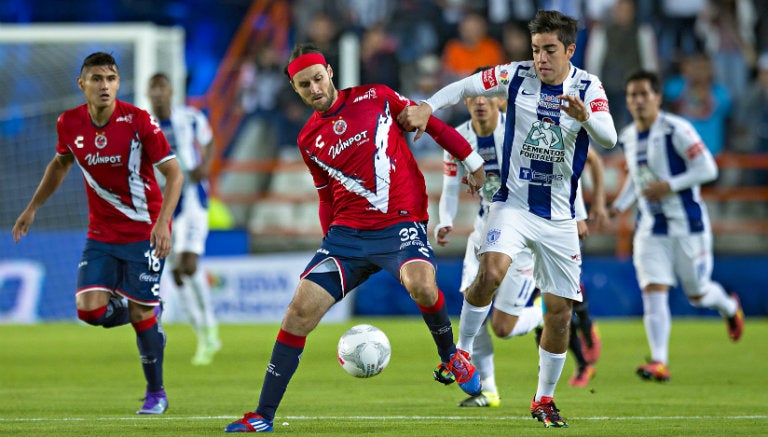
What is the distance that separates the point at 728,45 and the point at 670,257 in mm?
8921

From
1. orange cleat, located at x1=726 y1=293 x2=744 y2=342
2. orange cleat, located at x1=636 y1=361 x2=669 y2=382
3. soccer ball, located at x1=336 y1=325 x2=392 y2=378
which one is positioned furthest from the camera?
orange cleat, located at x1=726 y1=293 x2=744 y2=342

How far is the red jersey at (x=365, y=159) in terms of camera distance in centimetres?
672

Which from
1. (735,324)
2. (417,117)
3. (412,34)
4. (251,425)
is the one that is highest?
(412,34)

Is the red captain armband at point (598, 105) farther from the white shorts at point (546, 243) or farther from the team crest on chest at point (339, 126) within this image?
the team crest on chest at point (339, 126)

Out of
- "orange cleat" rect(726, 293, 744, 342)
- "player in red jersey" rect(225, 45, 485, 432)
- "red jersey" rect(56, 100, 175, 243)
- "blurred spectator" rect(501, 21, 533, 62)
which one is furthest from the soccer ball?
"blurred spectator" rect(501, 21, 533, 62)

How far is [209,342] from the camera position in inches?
477

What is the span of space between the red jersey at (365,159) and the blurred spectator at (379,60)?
12.0m

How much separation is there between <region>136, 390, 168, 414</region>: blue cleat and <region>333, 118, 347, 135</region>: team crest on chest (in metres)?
2.27

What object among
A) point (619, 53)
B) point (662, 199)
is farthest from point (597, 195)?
point (619, 53)

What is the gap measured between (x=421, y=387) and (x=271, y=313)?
8.07m

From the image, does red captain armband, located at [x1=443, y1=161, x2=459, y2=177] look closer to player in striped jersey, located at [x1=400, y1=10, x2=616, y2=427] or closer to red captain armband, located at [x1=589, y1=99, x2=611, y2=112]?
player in striped jersey, located at [x1=400, y1=10, x2=616, y2=427]

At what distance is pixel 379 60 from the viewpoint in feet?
62.2

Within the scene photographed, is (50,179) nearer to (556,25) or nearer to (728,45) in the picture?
(556,25)

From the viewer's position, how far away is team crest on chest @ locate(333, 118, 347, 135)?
673cm
